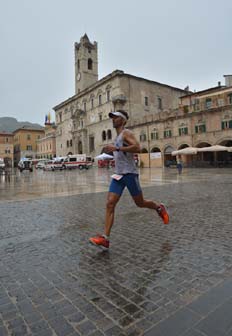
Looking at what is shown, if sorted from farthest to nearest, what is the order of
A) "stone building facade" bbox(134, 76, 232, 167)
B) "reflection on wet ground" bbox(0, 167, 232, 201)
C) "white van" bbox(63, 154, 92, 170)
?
"white van" bbox(63, 154, 92, 170) < "stone building facade" bbox(134, 76, 232, 167) < "reflection on wet ground" bbox(0, 167, 232, 201)

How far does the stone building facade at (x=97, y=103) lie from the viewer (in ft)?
157

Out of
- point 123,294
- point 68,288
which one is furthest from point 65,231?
point 123,294

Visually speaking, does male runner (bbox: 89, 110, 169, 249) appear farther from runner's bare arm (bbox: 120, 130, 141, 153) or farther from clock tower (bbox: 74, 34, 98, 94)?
clock tower (bbox: 74, 34, 98, 94)

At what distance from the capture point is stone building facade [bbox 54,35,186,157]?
47812mm

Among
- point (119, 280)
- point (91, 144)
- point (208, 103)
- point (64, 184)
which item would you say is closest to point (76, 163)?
point (91, 144)

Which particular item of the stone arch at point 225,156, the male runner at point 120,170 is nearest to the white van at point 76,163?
the stone arch at point 225,156

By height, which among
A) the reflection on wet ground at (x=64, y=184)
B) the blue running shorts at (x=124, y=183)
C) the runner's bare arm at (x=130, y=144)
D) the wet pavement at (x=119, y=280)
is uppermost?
the runner's bare arm at (x=130, y=144)

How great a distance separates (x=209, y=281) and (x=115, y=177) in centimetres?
185

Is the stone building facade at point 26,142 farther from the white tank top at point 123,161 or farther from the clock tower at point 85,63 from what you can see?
the white tank top at point 123,161

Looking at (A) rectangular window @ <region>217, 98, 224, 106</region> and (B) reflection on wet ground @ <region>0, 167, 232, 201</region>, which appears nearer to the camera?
(B) reflection on wet ground @ <region>0, 167, 232, 201</region>

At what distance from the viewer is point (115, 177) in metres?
3.69

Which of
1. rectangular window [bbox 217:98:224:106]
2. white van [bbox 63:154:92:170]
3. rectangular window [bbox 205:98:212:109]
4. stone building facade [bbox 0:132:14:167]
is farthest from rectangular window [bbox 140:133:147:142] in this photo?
stone building facade [bbox 0:132:14:167]

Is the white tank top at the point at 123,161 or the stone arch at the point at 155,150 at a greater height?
the stone arch at the point at 155,150

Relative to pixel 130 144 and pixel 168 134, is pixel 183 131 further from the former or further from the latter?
pixel 130 144
